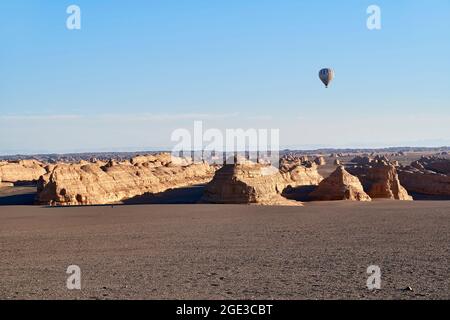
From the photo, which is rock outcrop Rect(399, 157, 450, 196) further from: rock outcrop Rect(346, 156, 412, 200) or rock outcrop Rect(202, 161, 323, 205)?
rock outcrop Rect(202, 161, 323, 205)

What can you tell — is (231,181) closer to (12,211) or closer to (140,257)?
(12,211)

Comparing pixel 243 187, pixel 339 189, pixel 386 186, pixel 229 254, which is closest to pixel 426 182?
pixel 386 186

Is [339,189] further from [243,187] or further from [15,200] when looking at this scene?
[15,200]

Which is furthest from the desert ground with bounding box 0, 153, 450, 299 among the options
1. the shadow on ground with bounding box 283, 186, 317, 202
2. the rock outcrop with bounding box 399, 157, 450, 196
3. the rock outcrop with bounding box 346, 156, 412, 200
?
the rock outcrop with bounding box 399, 157, 450, 196

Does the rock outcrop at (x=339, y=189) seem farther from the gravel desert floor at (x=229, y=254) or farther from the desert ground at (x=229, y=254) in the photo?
the gravel desert floor at (x=229, y=254)

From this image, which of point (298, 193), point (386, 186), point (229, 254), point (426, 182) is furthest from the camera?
point (426, 182)

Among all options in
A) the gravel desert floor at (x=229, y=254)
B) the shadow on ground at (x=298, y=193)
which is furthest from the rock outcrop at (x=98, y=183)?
the shadow on ground at (x=298, y=193)

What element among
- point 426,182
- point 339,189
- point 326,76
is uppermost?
point 326,76
